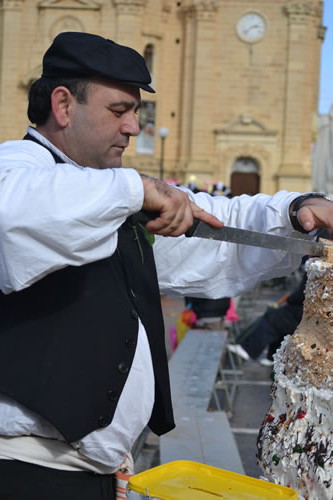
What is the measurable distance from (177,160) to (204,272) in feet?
99.7

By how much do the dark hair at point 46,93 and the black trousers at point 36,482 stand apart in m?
0.85

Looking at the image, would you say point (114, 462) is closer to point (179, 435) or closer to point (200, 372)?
point (179, 435)

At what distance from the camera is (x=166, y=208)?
1574 millimetres

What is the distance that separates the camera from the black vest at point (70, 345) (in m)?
1.67

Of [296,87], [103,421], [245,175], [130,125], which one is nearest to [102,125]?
[130,125]

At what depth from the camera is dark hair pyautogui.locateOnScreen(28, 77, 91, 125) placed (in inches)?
72.2

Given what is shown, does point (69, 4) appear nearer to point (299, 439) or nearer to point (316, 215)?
point (316, 215)

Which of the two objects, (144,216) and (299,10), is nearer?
(144,216)

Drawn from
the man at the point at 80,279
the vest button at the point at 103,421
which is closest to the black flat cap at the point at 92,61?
the man at the point at 80,279

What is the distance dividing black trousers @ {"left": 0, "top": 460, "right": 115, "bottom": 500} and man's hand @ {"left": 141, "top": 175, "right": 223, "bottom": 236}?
63 centimetres

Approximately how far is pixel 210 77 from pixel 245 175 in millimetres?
4305

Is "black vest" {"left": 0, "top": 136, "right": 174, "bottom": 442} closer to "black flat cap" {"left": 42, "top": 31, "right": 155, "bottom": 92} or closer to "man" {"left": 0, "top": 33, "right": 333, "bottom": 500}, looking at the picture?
"man" {"left": 0, "top": 33, "right": 333, "bottom": 500}

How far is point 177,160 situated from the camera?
32.4 metres

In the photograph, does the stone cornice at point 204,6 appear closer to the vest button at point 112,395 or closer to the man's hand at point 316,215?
the man's hand at point 316,215
